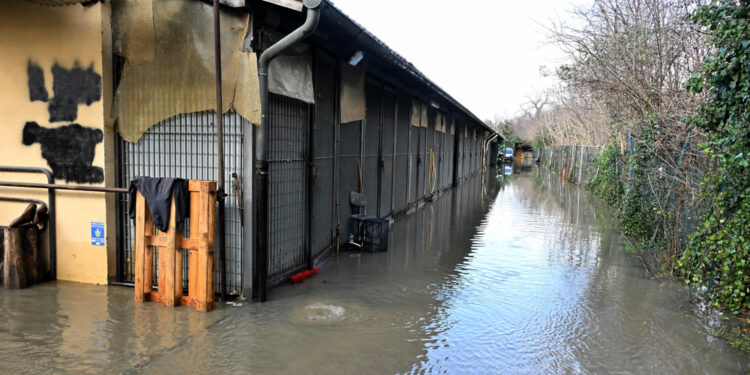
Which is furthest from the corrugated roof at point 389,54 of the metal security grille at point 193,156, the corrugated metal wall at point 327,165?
the metal security grille at point 193,156

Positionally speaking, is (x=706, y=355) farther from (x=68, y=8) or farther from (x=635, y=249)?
(x=68, y=8)

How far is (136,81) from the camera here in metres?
5.54

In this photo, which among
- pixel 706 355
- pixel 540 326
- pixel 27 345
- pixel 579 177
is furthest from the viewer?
pixel 579 177

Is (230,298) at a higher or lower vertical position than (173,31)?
lower

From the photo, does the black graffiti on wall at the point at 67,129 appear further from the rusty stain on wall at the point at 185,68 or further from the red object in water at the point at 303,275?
the red object in water at the point at 303,275

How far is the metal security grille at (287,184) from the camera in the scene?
5855mm

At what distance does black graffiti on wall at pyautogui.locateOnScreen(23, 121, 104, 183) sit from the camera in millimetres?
5672

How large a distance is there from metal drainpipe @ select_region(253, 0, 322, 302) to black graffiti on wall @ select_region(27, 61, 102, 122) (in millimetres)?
1897

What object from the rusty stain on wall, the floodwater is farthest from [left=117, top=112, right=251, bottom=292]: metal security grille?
the floodwater

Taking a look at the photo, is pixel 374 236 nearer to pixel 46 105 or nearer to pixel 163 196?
pixel 163 196

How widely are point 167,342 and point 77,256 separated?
7.91 feet

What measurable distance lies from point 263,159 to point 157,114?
4.50 ft

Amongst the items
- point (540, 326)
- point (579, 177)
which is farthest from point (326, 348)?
point (579, 177)

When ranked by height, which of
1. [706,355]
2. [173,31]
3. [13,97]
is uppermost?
[173,31]
